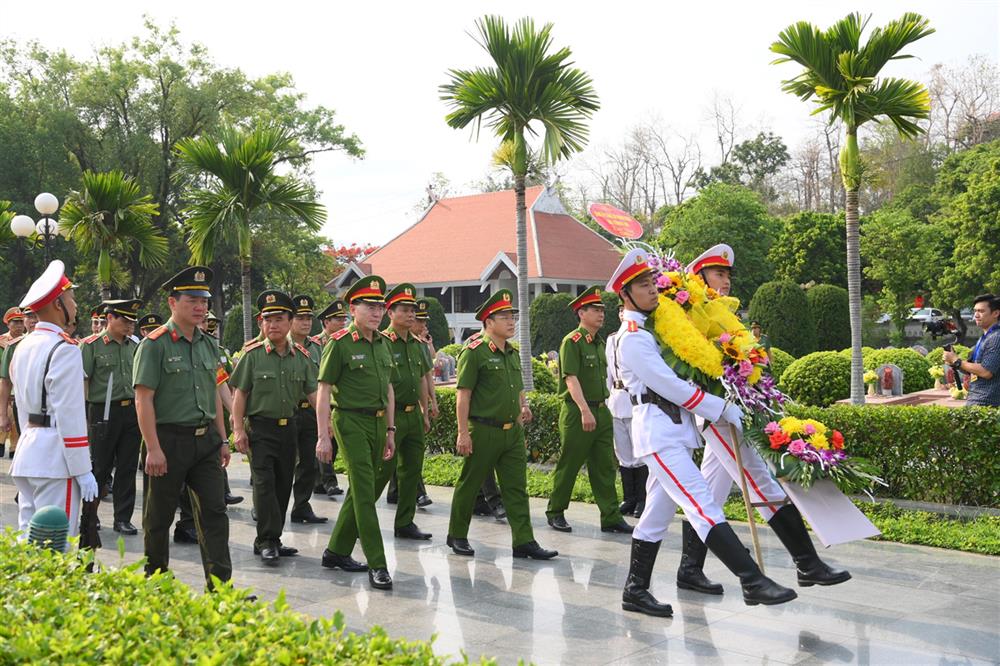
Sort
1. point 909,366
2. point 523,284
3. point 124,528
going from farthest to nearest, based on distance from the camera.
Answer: point 909,366
point 523,284
point 124,528

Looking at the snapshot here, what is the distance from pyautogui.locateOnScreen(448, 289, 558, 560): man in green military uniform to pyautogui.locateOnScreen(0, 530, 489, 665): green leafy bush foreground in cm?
400

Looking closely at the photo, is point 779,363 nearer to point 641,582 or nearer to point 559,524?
point 559,524

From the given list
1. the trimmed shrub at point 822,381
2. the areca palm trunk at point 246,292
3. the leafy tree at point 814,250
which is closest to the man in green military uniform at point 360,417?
the areca palm trunk at point 246,292

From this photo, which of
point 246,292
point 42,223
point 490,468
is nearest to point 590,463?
point 490,468

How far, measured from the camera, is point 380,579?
661 cm

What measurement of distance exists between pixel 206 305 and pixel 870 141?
56.3 metres

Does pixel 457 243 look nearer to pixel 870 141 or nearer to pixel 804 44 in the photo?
pixel 870 141

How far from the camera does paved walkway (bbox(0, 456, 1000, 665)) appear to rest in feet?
17.1

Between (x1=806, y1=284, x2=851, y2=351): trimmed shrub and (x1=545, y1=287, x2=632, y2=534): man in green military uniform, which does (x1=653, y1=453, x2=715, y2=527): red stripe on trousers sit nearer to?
(x1=545, y1=287, x2=632, y2=534): man in green military uniform

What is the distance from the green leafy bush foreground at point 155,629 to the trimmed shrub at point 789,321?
2086 cm

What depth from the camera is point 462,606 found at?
242 inches

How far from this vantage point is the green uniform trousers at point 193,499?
5992mm

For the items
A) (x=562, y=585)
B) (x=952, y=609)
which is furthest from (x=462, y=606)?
(x=952, y=609)

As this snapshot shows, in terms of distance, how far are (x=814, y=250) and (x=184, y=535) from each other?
3470 centimetres
